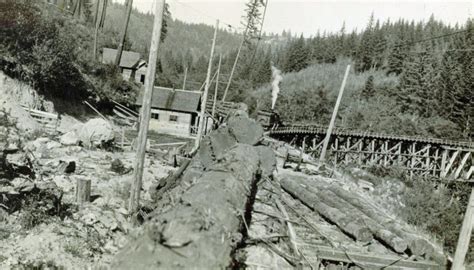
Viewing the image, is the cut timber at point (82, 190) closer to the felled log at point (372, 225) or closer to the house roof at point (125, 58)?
the felled log at point (372, 225)

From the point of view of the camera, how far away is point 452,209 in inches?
722

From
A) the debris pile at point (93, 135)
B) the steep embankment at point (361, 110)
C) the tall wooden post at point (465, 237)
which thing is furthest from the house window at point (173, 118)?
the tall wooden post at point (465, 237)

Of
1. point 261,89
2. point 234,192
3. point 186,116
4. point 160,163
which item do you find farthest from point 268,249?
point 261,89

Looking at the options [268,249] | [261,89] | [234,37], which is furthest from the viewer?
[234,37]

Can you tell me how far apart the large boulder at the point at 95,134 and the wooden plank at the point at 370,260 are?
10.9 m

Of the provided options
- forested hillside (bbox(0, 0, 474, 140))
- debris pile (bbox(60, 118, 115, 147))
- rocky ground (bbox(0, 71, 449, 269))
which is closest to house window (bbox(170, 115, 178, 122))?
forested hillside (bbox(0, 0, 474, 140))

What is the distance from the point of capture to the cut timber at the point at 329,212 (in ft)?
24.8

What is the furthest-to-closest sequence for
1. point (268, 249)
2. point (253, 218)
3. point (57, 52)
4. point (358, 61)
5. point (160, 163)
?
point (358, 61), point (57, 52), point (160, 163), point (253, 218), point (268, 249)

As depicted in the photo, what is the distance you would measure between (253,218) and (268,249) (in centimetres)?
140

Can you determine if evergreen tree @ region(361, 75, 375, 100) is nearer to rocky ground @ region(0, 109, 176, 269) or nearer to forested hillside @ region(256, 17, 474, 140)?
forested hillside @ region(256, 17, 474, 140)

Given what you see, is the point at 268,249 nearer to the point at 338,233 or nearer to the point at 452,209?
the point at 338,233

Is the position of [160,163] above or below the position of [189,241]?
below

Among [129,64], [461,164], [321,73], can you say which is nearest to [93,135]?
[461,164]

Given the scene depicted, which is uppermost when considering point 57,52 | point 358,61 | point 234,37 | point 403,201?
point 234,37
